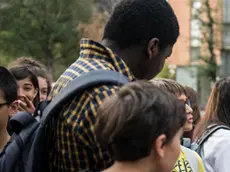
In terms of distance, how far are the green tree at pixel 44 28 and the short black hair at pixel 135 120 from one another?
2646cm

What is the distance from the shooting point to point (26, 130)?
8.48ft

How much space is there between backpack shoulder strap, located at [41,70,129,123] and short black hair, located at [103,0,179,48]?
26cm

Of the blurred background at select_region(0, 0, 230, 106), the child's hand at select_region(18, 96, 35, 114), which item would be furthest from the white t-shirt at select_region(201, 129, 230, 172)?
the blurred background at select_region(0, 0, 230, 106)

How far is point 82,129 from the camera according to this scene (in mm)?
2297

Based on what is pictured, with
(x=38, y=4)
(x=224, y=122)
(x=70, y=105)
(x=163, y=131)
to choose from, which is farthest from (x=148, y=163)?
(x=38, y=4)

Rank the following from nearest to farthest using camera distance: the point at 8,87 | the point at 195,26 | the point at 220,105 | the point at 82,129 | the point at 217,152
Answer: the point at 82,129, the point at 8,87, the point at 217,152, the point at 220,105, the point at 195,26

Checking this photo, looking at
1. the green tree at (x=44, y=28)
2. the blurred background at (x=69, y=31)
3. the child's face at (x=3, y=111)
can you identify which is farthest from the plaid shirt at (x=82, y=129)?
the green tree at (x=44, y=28)

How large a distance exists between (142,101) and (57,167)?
23.3 inches

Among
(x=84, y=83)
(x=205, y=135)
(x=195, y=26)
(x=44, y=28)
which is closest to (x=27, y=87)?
(x=205, y=135)

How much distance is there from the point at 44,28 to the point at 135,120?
2950cm

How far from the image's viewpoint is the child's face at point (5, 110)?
3.71 meters

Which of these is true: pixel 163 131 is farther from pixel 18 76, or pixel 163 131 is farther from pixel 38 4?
pixel 38 4

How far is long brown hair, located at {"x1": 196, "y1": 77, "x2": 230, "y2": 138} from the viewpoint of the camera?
441 cm

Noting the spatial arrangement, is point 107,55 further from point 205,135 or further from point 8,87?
point 205,135
